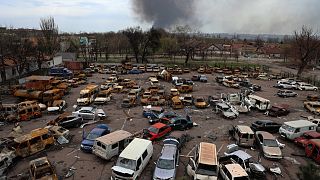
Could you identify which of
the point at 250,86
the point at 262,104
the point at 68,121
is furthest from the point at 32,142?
the point at 250,86

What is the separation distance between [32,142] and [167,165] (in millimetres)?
8592

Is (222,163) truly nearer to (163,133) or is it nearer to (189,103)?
(163,133)

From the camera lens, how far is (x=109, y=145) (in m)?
15.8

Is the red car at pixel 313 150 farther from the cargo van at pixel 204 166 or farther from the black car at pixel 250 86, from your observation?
the black car at pixel 250 86

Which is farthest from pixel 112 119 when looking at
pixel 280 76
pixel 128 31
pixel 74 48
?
pixel 74 48

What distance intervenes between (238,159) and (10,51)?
134 ft

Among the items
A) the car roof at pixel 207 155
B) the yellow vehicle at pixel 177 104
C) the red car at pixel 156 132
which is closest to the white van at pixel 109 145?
the red car at pixel 156 132

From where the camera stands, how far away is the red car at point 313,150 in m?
16.4

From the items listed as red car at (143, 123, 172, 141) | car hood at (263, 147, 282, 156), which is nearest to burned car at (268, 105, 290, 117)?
car hood at (263, 147, 282, 156)

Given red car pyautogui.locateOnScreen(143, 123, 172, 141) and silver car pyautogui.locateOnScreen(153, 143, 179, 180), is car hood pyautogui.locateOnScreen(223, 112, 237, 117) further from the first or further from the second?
silver car pyautogui.locateOnScreen(153, 143, 179, 180)

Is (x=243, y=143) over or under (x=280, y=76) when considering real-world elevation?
under

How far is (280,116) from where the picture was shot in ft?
84.1

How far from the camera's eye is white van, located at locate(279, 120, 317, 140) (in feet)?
63.8

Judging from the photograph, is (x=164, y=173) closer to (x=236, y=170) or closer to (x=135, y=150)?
(x=135, y=150)
